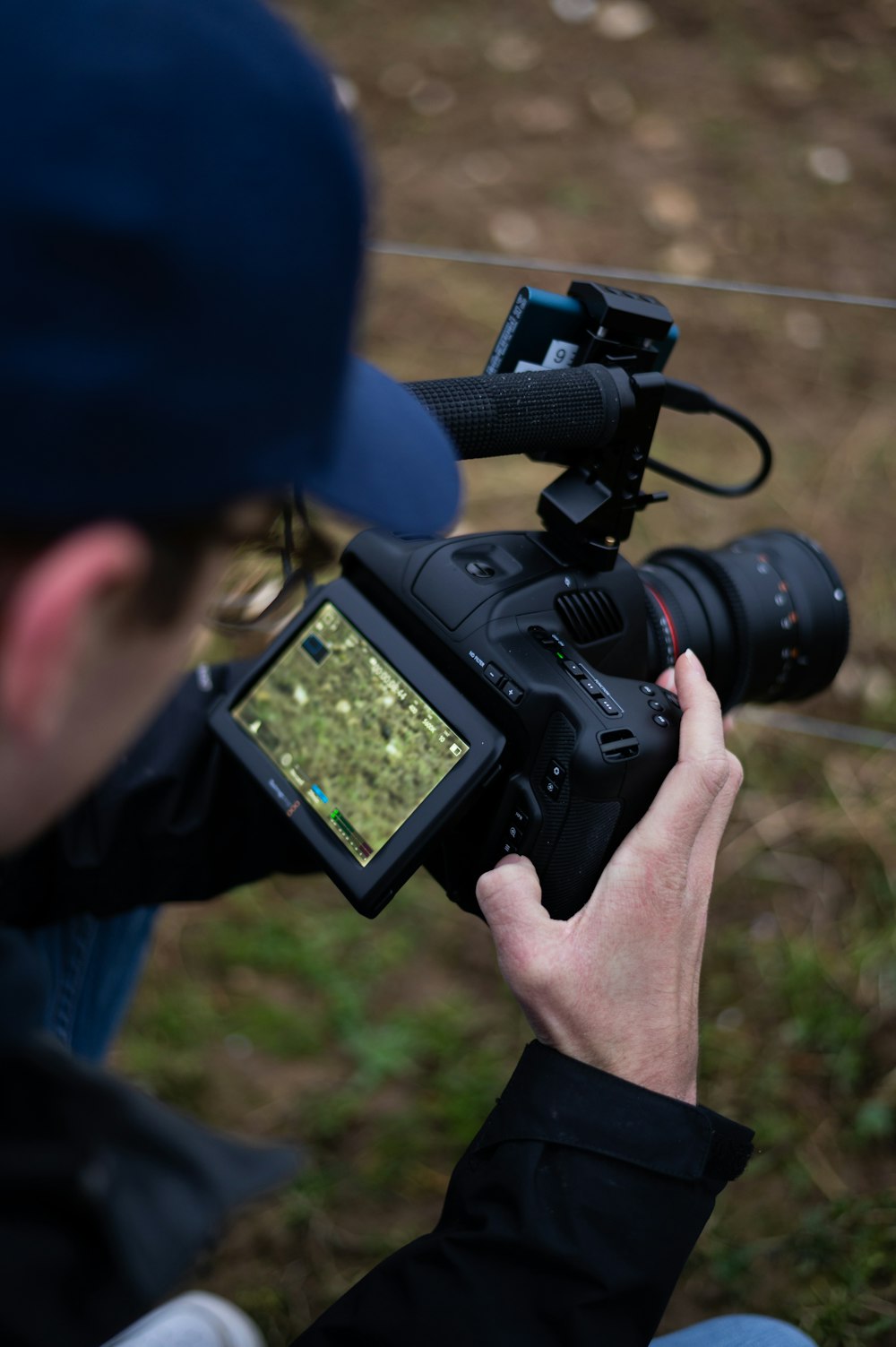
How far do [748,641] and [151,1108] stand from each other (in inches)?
26.5

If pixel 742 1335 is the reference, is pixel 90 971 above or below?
above

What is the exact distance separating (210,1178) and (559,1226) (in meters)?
0.24

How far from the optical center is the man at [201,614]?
441 millimetres

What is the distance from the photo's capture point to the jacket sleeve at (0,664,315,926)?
102cm

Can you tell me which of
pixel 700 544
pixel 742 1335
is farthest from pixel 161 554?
pixel 700 544

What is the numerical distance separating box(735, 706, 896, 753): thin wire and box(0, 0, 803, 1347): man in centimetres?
97

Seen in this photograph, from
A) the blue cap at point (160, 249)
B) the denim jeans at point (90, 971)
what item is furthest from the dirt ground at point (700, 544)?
the blue cap at point (160, 249)

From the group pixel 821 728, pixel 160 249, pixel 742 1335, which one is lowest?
pixel 821 728

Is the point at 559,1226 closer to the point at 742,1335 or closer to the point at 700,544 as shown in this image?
the point at 742,1335

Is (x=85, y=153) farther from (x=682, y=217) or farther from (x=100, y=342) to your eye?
(x=682, y=217)

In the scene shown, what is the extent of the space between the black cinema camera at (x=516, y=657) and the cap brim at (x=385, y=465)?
208 millimetres

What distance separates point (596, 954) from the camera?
0.80 meters

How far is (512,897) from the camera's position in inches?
33.1

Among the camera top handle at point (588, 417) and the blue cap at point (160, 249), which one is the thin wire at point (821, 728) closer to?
the camera top handle at point (588, 417)
